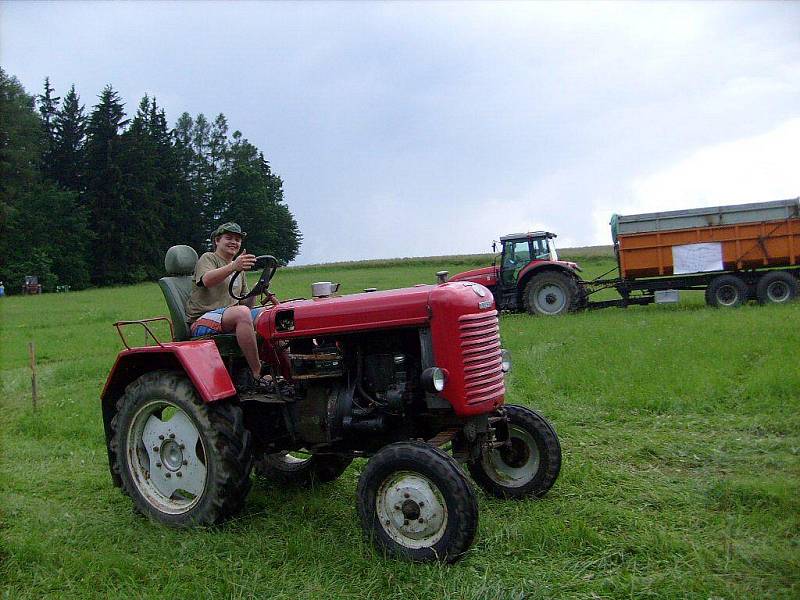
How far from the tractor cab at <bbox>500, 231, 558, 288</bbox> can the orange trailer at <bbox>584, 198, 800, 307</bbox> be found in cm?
134

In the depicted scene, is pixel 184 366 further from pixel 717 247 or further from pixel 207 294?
pixel 717 247

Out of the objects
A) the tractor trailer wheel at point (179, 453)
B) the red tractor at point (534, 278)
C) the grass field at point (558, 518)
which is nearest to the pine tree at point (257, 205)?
the red tractor at point (534, 278)

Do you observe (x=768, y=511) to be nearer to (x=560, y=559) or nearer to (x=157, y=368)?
(x=560, y=559)

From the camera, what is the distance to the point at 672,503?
418 centimetres

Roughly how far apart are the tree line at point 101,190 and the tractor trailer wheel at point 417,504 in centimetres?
3660

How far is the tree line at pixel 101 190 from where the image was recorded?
42.4m

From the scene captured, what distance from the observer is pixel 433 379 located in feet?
12.1

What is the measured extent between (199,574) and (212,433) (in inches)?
34.5

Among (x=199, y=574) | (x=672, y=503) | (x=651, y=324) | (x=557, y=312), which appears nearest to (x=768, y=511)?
(x=672, y=503)

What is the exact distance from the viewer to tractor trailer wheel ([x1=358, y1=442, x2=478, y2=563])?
3.43 metres

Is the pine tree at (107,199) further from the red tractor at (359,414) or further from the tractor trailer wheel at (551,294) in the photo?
the red tractor at (359,414)

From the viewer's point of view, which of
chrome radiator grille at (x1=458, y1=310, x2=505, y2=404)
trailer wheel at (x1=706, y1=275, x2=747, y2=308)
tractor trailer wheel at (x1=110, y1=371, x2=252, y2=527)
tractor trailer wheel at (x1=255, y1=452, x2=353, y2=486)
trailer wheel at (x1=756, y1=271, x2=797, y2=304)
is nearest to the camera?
chrome radiator grille at (x1=458, y1=310, x2=505, y2=404)

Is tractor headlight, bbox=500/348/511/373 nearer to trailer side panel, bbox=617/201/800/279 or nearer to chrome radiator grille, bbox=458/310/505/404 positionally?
chrome radiator grille, bbox=458/310/505/404

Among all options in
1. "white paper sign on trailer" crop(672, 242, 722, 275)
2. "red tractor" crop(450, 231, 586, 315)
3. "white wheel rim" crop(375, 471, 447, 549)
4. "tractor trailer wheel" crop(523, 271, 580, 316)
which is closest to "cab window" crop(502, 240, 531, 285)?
"red tractor" crop(450, 231, 586, 315)
